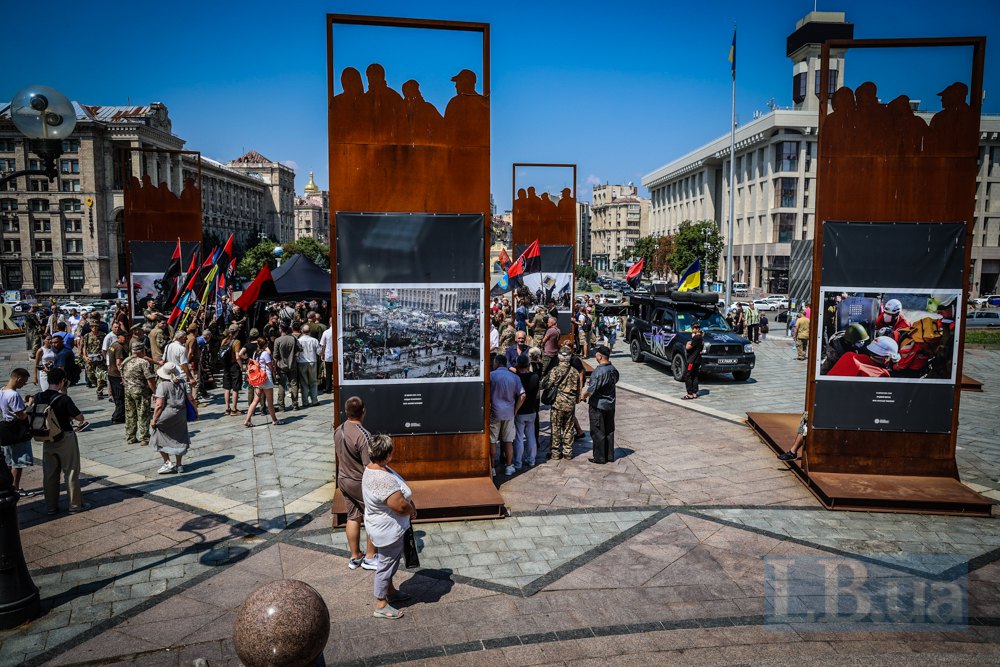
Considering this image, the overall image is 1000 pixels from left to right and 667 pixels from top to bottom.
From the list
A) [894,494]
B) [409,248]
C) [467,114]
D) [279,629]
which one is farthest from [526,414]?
[279,629]

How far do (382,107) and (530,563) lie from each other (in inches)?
211

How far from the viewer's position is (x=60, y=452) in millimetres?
7523

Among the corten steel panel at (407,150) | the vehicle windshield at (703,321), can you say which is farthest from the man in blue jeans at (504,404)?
the vehicle windshield at (703,321)

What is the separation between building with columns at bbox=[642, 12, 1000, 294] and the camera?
227 ft

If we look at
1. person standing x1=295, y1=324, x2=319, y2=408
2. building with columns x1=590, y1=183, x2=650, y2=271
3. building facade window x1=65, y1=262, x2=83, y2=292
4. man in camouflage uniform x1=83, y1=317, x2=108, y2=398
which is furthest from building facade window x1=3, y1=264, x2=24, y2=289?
building with columns x1=590, y1=183, x2=650, y2=271

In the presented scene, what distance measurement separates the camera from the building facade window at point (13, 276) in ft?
244

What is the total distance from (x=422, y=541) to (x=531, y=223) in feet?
55.9

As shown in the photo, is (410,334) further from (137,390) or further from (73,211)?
(73,211)

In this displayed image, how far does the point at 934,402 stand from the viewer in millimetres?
8422

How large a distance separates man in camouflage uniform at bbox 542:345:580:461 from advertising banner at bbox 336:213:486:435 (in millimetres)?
1797

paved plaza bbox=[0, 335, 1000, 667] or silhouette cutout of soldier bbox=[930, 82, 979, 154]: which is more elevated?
silhouette cutout of soldier bbox=[930, 82, 979, 154]

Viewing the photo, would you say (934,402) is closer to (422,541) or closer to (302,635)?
(422,541)

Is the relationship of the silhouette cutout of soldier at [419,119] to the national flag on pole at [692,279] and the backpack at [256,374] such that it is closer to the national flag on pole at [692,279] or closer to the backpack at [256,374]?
the backpack at [256,374]

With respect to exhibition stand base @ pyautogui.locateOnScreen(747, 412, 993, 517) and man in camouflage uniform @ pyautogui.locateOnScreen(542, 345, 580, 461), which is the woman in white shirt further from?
exhibition stand base @ pyautogui.locateOnScreen(747, 412, 993, 517)
